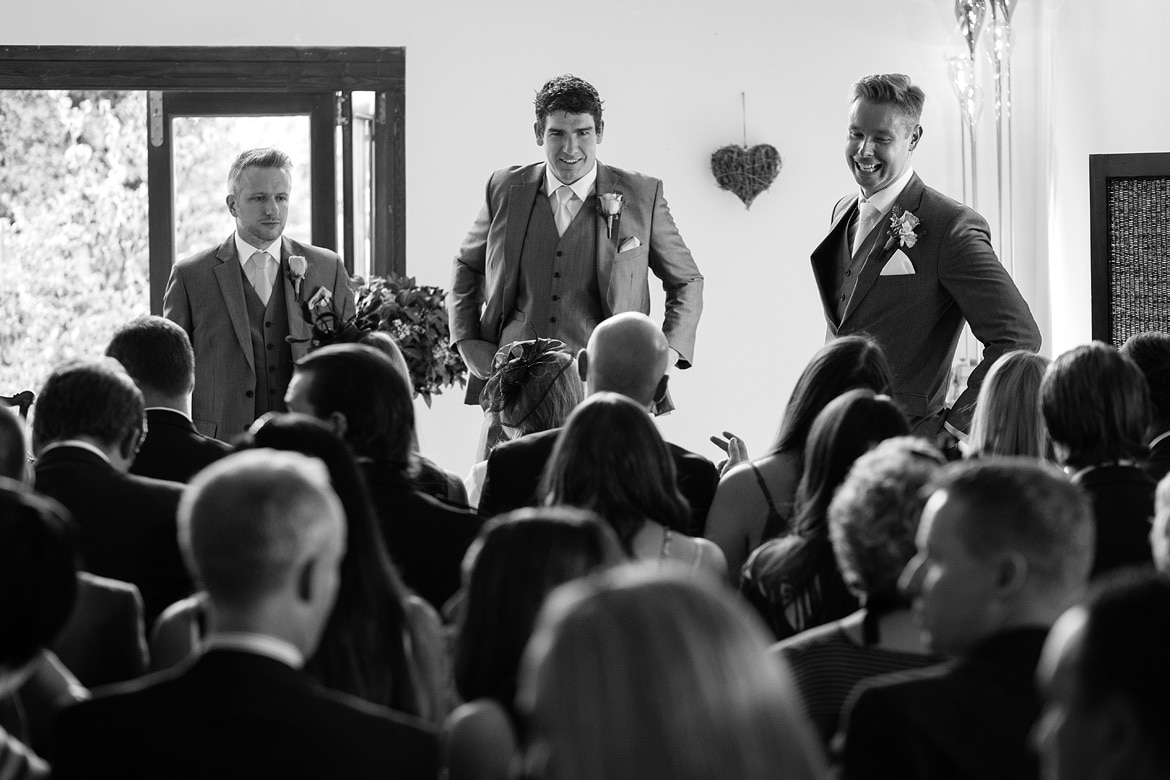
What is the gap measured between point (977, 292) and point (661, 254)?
1.31m

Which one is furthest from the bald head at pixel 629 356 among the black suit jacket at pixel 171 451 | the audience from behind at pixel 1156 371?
the audience from behind at pixel 1156 371

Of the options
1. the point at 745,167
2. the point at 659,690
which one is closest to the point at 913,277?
the point at 745,167

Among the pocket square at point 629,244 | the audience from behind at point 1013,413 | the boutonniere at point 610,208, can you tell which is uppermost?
the boutonniere at point 610,208

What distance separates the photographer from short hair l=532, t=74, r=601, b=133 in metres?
5.30

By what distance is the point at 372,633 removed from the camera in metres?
2.03

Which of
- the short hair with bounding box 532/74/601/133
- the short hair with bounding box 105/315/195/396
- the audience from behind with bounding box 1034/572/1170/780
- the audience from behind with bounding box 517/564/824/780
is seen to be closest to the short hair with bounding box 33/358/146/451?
the short hair with bounding box 105/315/195/396

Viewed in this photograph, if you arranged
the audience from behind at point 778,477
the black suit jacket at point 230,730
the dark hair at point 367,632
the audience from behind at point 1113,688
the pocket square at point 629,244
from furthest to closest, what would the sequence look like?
A: the pocket square at point 629,244
the audience from behind at point 778,477
the dark hair at point 367,632
the black suit jacket at point 230,730
the audience from behind at point 1113,688

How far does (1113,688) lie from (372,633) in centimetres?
109

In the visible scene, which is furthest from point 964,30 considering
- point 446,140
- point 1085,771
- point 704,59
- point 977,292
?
point 1085,771

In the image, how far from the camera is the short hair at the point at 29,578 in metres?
1.66

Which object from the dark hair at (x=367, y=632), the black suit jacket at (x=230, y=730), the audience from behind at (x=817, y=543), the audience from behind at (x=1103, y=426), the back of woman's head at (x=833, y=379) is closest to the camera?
the black suit jacket at (x=230, y=730)

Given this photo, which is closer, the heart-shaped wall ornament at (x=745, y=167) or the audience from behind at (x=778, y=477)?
the audience from behind at (x=778, y=477)

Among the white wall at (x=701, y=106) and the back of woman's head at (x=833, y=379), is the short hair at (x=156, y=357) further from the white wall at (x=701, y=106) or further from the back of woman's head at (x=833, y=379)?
the white wall at (x=701, y=106)

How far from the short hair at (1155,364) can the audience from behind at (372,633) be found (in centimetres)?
220
